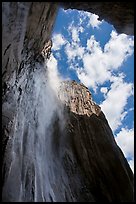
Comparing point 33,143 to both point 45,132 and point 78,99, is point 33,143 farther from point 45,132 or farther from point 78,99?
point 78,99

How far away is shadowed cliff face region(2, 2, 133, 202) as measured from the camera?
6820mm

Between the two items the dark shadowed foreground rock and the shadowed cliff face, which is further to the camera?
the dark shadowed foreground rock

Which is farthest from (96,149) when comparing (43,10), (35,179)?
(43,10)

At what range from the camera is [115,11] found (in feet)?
23.1

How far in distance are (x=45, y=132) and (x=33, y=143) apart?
190 cm

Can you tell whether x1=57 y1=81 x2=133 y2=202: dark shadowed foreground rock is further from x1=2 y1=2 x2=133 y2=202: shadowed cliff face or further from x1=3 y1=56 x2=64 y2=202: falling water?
x1=3 y1=56 x2=64 y2=202: falling water

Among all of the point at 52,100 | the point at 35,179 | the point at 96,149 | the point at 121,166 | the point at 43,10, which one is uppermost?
the point at 52,100

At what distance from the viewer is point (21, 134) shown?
903 centimetres

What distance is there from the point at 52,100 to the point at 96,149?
297 cm

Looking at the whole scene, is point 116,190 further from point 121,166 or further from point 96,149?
point 96,149

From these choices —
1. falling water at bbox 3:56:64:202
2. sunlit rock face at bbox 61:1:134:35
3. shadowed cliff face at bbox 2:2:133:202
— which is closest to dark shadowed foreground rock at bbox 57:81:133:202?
shadowed cliff face at bbox 2:2:133:202

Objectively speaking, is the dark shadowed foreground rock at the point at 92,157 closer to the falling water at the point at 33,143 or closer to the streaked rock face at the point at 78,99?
the streaked rock face at the point at 78,99

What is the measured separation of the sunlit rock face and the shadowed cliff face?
3.03 ft

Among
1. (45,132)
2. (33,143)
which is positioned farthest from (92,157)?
(33,143)
